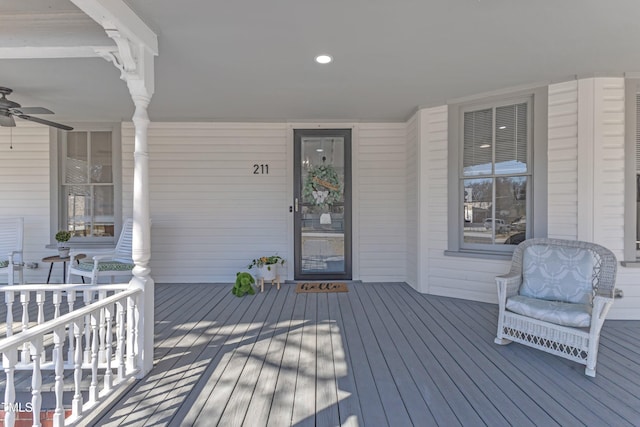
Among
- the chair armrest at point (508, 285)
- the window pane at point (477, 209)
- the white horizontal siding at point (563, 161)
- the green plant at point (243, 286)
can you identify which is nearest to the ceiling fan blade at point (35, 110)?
the green plant at point (243, 286)

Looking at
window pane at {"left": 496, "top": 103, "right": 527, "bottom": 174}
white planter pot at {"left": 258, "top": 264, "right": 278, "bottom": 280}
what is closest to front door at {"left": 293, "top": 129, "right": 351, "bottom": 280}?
white planter pot at {"left": 258, "top": 264, "right": 278, "bottom": 280}

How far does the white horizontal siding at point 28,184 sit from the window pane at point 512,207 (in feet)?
21.2

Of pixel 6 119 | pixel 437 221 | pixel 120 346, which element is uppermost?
pixel 6 119

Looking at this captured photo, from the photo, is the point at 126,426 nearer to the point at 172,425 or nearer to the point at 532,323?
the point at 172,425

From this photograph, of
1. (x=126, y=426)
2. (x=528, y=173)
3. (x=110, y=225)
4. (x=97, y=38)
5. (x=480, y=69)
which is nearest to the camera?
(x=126, y=426)

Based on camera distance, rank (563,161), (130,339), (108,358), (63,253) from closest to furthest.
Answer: (108,358), (130,339), (563,161), (63,253)

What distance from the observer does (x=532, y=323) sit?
2.58 metres

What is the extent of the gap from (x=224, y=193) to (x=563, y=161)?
4486mm

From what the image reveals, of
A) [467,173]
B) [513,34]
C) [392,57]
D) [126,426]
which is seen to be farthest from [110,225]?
[513,34]

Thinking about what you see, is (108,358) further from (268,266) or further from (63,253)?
(63,253)

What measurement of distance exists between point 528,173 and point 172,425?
4148 mm

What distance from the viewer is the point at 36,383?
1536mm

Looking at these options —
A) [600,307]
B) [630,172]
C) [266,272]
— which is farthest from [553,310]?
[266,272]

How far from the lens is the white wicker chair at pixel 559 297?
2.37 m
